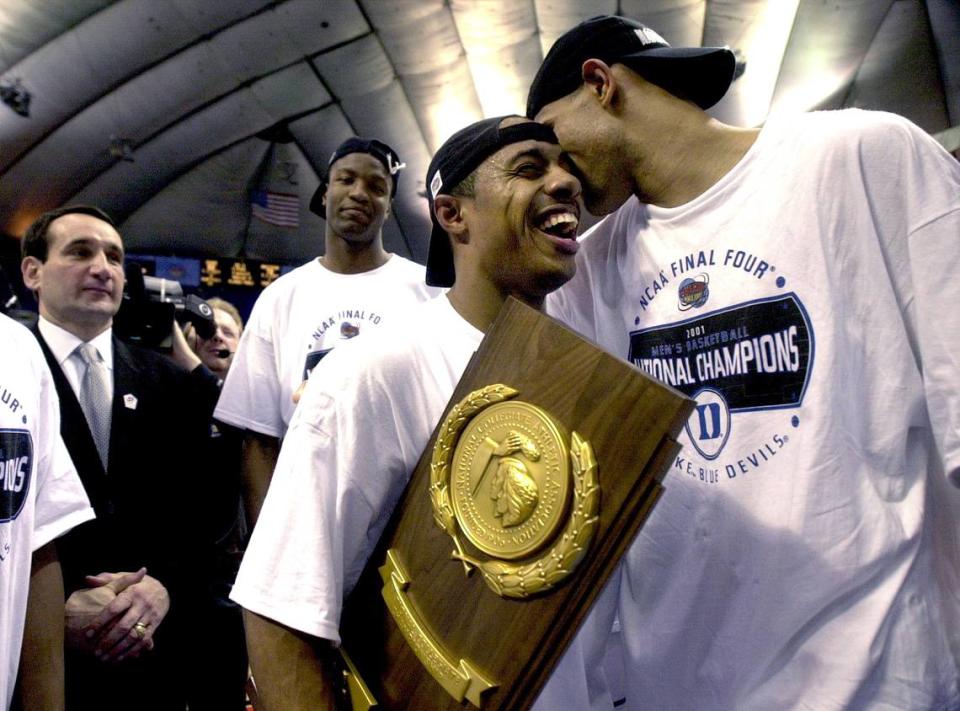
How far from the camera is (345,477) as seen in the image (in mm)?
1136

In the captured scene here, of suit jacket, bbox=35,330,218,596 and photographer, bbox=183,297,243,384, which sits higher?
photographer, bbox=183,297,243,384

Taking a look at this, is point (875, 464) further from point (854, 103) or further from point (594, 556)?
point (854, 103)

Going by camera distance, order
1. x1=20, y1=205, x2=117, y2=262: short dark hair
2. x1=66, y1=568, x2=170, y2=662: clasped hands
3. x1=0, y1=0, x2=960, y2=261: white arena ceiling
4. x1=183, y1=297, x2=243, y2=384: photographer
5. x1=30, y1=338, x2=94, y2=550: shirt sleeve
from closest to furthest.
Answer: x1=30, y1=338, x2=94, y2=550: shirt sleeve, x1=66, y1=568, x2=170, y2=662: clasped hands, x1=20, y1=205, x2=117, y2=262: short dark hair, x1=183, y1=297, x2=243, y2=384: photographer, x1=0, y1=0, x2=960, y2=261: white arena ceiling

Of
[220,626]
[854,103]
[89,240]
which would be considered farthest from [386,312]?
[854,103]

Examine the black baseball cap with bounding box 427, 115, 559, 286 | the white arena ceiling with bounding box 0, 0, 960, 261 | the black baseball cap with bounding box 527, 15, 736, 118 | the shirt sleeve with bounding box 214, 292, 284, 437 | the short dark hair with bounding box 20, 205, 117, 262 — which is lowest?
the shirt sleeve with bounding box 214, 292, 284, 437

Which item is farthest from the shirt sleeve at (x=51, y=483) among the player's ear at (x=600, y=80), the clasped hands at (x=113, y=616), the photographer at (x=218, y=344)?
the photographer at (x=218, y=344)

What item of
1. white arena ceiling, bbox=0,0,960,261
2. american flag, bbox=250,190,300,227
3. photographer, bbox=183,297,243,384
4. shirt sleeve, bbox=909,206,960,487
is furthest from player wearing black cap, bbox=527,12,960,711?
american flag, bbox=250,190,300,227

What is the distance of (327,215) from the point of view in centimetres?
271

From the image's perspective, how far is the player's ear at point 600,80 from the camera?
1.51 m

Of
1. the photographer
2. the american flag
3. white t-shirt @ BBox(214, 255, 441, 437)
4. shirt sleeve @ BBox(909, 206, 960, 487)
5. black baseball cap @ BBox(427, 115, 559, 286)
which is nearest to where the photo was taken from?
shirt sleeve @ BBox(909, 206, 960, 487)

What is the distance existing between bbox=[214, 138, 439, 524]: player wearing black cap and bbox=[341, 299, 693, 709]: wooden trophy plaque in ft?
4.79

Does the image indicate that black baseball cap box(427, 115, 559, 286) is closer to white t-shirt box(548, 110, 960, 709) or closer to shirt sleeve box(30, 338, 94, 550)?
white t-shirt box(548, 110, 960, 709)

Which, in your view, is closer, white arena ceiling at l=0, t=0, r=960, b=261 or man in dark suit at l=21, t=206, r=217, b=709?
man in dark suit at l=21, t=206, r=217, b=709

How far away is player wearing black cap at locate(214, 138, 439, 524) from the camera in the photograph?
8.25 ft
